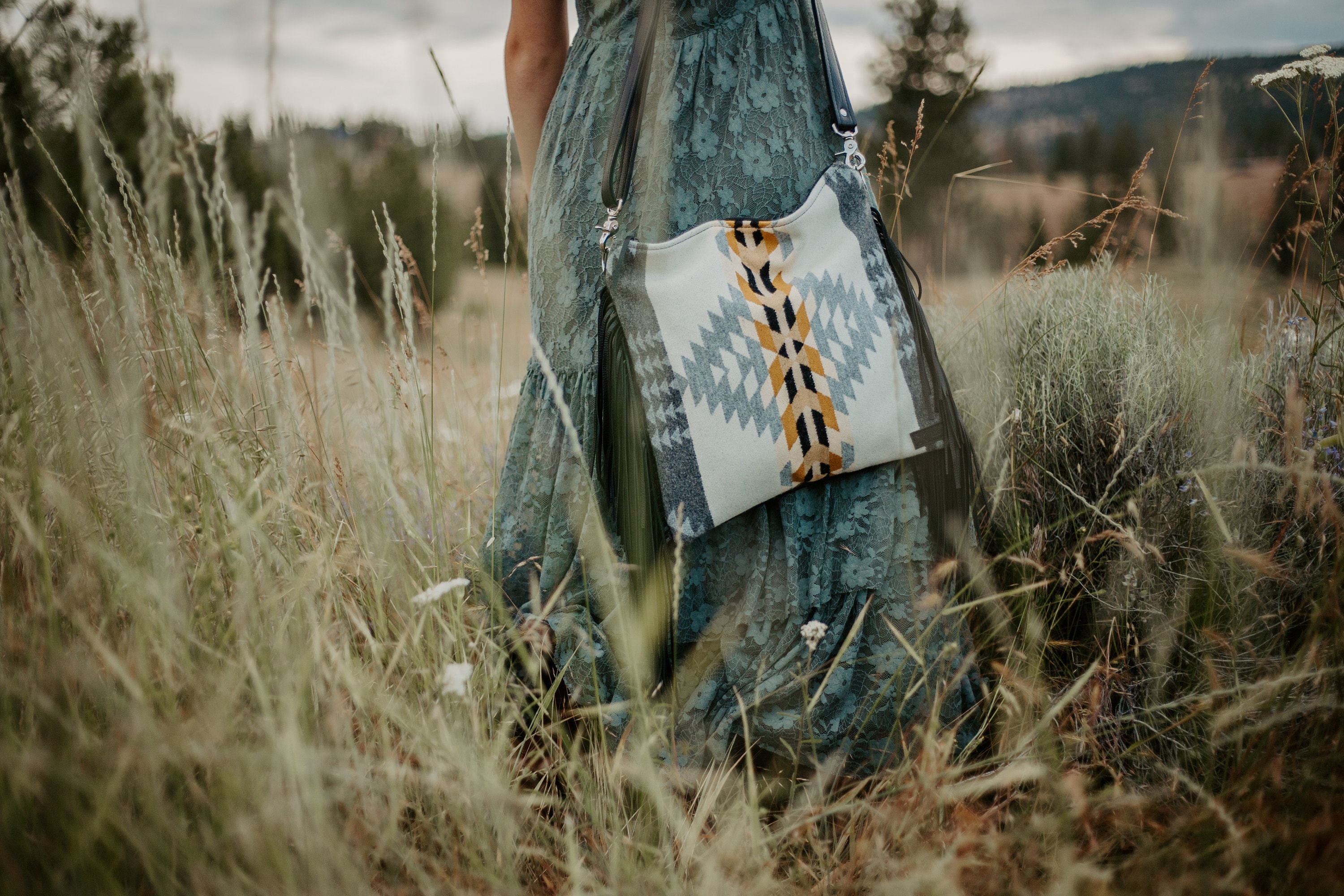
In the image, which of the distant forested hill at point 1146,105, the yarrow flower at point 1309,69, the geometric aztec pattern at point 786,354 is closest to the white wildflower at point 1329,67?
the yarrow flower at point 1309,69

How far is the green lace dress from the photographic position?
3.66 feet

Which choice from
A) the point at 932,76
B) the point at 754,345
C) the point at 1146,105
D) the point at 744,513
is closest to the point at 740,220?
the point at 754,345

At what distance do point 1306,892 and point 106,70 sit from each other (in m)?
2.36

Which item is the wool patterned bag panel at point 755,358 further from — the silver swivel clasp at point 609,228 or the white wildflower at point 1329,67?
the white wildflower at point 1329,67

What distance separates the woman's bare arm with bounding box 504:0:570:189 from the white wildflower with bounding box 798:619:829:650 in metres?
1.04

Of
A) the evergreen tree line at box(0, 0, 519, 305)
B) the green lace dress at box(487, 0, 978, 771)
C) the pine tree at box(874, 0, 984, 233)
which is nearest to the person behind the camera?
the evergreen tree line at box(0, 0, 519, 305)

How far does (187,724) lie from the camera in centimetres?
69

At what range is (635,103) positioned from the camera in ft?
3.59

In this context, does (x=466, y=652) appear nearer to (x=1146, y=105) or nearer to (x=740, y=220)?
(x=740, y=220)

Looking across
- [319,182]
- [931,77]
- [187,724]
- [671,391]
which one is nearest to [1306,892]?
[671,391]

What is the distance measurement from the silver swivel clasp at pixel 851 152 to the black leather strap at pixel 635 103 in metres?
0.02

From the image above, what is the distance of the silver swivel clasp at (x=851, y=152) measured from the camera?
3.77 feet

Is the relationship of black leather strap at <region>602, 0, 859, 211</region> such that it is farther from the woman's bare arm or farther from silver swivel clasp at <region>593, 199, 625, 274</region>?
the woman's bare arm

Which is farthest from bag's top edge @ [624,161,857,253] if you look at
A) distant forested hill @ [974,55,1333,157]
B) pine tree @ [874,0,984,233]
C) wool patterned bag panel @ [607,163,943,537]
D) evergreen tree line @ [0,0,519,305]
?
pine tree @ [874,0,984,233]
